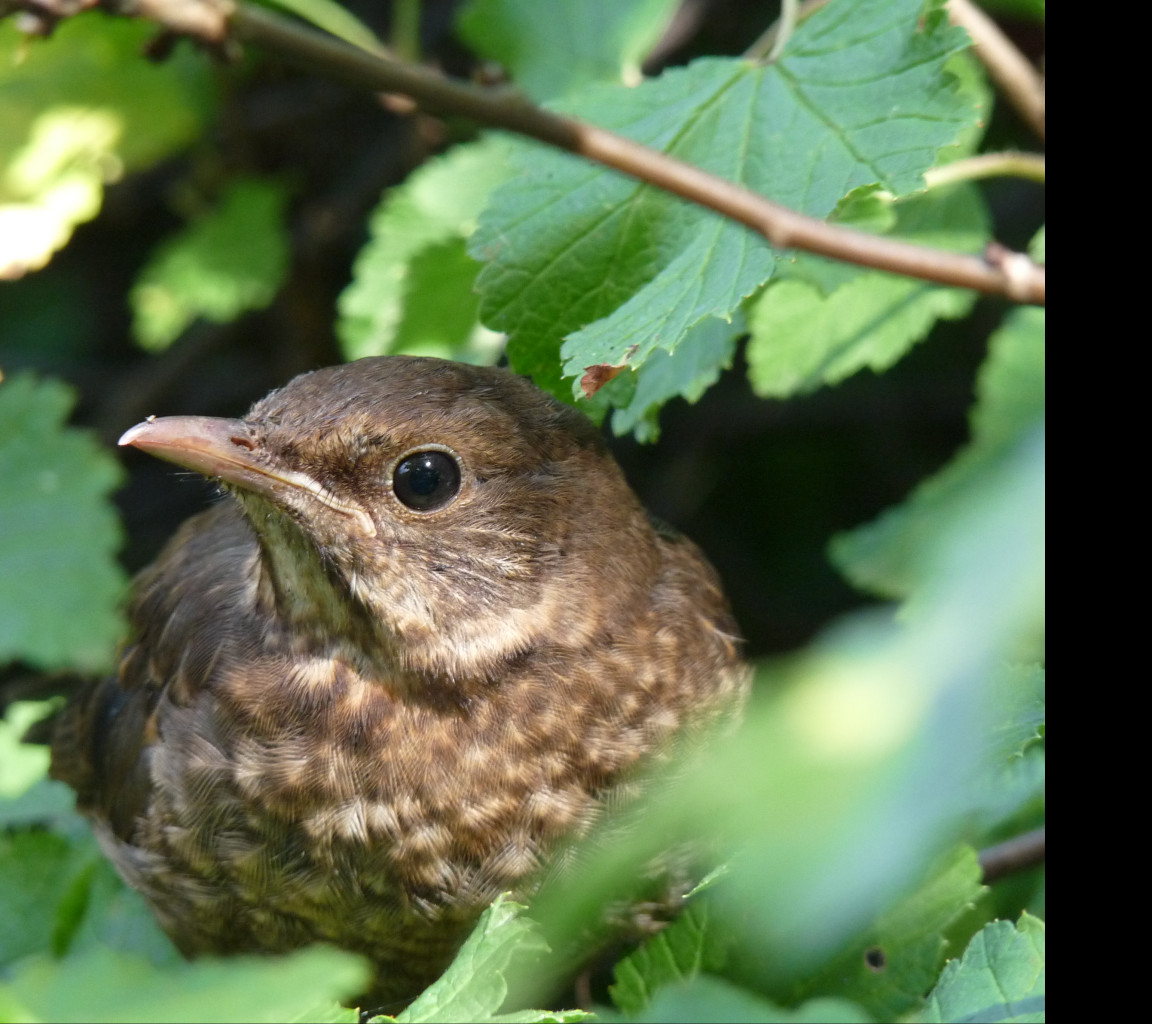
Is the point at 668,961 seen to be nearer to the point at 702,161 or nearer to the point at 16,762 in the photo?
the point at 702,161

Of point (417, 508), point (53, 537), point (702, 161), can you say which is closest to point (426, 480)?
point (417, 508)

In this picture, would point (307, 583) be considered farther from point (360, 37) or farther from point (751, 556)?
point (751, 556)

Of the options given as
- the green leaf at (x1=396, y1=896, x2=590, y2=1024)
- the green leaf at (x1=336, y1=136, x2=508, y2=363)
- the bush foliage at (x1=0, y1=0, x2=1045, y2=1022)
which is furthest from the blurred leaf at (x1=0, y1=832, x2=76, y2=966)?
the green leaf at (x1=396, y1=896, x2=590, y2=1024)

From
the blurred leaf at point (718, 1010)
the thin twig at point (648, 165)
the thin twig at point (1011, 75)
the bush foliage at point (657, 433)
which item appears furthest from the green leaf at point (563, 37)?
the blurred leaf at point (718, 1010)

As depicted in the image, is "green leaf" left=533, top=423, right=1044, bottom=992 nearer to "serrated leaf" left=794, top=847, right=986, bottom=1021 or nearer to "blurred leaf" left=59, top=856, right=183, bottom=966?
"serrated leaf" left=794, top=847, right=986, bottom=1021

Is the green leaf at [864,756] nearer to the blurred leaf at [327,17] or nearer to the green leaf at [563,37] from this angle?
the blurred leaf at [327,17]
